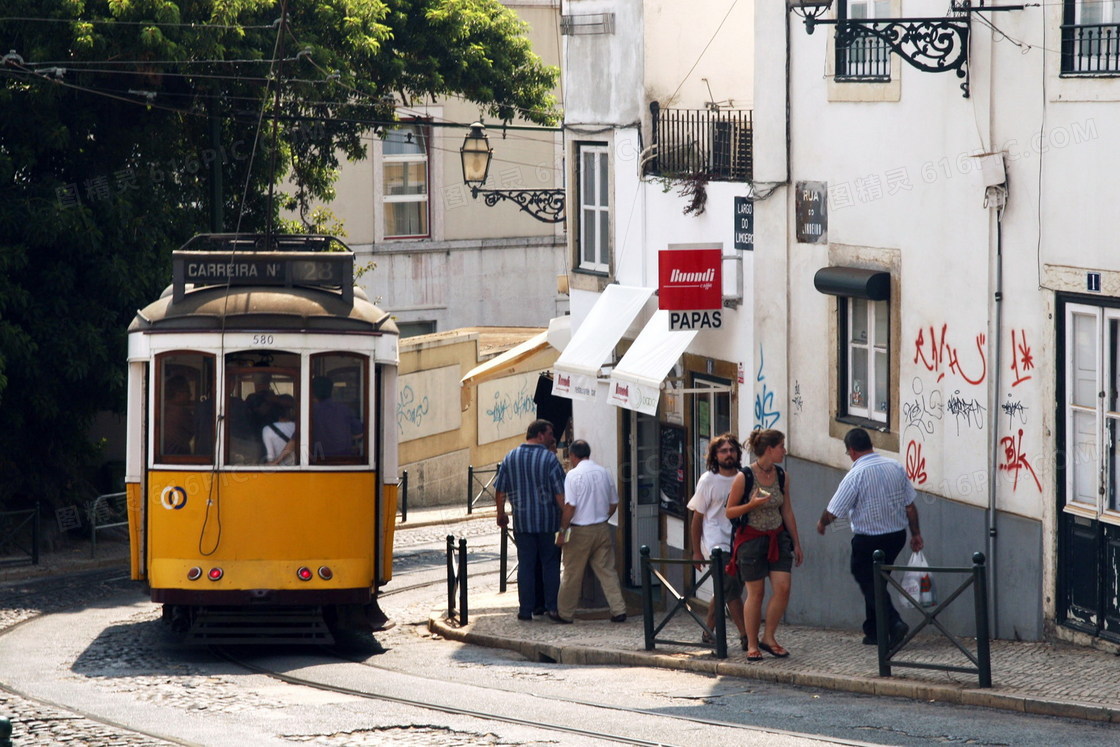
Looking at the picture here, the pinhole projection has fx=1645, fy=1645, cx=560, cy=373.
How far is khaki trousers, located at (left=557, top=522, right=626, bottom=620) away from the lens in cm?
1438

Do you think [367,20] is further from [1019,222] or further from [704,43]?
[1019,222]

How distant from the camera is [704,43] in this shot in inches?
666

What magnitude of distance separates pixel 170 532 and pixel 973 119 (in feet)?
22.1

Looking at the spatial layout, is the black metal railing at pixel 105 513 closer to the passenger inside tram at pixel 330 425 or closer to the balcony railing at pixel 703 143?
the passenger inside tram at pixel 330 425

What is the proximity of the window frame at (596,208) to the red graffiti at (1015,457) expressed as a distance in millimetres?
6757

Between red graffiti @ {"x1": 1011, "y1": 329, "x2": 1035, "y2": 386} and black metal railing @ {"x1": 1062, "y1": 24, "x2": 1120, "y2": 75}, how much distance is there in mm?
1825

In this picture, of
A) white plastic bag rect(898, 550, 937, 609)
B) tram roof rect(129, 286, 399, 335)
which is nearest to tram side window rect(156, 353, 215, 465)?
tram roof rect(129, 286, 399, 335)

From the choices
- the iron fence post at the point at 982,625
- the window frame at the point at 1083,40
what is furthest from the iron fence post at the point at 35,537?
the window frame at the point at 1083,40

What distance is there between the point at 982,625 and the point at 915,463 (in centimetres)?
271

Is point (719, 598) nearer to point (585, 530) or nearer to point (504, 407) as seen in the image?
point (585, 530)

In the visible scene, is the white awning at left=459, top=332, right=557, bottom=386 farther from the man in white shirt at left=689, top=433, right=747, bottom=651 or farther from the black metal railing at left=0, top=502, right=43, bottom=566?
the man in white shirt at left=689, top=433, right=747, bottom=651

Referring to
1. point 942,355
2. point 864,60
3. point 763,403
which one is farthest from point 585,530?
point 864,60

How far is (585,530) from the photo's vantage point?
14.4 m

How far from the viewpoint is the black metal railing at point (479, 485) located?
27.0 meters
